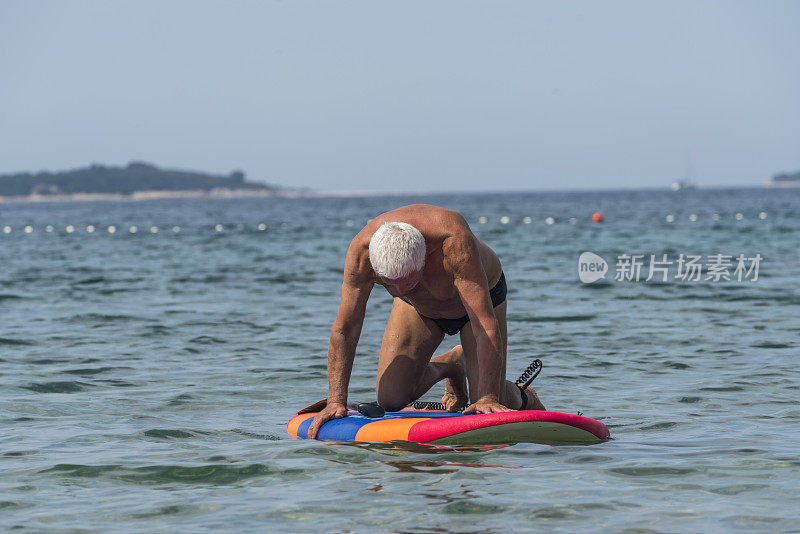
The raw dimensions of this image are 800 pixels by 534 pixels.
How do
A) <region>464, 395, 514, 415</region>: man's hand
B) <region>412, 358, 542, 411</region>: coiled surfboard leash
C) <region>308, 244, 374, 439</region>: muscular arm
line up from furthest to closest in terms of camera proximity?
<region>412, 358, 542, 411</region>: coiled surfboard leash
<region>464, 395, 514, 415</region>: man's hand
<region>308, 244, 374, 439</region>: muscular arm

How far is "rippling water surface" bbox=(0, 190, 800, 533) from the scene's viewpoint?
6.14 metres

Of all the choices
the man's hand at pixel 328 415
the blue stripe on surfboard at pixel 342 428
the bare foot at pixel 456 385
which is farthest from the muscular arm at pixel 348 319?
the bare foot at pixel 456 385

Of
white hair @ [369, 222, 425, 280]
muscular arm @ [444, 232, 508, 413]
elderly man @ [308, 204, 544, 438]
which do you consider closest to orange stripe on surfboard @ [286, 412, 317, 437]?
elderly man @ [308, 204, 544, 438]

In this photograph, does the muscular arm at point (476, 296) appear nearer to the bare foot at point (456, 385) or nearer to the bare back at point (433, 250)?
the bare back at point (433, 250)

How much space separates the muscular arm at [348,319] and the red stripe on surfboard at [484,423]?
70cm

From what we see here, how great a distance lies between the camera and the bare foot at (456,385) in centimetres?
852

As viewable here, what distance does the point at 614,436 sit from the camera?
8.08m

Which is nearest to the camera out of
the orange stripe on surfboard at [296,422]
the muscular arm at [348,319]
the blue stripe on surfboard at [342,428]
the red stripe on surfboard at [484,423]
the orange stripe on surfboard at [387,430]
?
the muscular arm at [348,319]

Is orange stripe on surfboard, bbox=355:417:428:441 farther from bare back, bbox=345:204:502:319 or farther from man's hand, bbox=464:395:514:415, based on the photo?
bare back, bbox=345:204:502:319

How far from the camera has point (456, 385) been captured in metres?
8.66

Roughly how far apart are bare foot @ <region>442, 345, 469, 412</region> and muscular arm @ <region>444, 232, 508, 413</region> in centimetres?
115

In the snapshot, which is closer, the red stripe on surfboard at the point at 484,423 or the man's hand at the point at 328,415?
the red stripe on surfboard at the point at 484,423

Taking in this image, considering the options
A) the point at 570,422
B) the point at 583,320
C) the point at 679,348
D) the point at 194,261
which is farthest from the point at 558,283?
the point at 570,422

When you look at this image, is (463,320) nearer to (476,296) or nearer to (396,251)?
(476,296)
